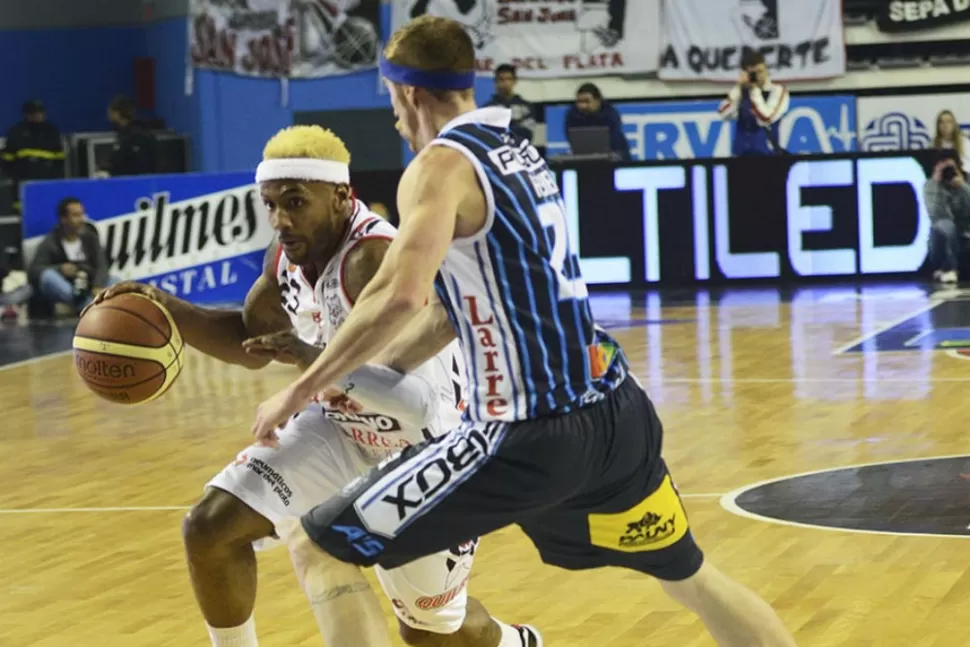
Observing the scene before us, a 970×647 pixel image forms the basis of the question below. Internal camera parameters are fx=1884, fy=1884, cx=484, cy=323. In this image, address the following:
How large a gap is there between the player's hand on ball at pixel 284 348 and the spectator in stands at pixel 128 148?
1531cm

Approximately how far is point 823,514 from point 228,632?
11.2 ft

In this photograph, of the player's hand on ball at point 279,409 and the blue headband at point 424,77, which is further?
the blue headband at point 424,77

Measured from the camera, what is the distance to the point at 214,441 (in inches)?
399

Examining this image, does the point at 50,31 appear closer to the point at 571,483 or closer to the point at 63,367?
the point at 63,367

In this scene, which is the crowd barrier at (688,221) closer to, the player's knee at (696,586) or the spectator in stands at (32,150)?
the spectator in stands at (32,150)

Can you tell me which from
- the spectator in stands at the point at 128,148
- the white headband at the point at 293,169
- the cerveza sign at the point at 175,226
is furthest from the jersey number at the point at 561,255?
the spectator in stands at the point at 128,148

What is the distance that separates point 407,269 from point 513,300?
28 cm

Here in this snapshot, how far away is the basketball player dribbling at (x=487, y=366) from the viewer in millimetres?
3947

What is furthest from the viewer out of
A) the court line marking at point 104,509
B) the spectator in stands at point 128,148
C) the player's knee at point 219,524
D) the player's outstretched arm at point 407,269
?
the spectator in stands at point 128,148

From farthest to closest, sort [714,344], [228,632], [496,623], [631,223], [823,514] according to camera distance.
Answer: [631,223] < [714,344] < [823,514] < [496,623] < [228,632]

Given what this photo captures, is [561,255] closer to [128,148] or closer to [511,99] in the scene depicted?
[511,99]

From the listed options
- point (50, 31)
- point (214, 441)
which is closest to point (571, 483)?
point (214, 441)

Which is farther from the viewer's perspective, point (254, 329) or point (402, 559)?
point (254, 329)

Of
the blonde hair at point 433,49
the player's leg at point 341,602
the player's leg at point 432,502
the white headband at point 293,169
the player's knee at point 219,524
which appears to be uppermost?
the blonde hair at point 433,49
